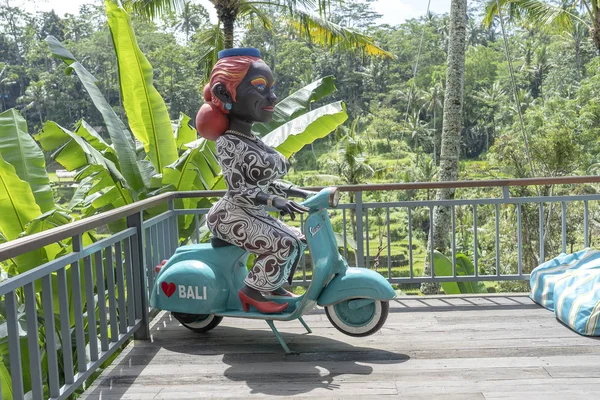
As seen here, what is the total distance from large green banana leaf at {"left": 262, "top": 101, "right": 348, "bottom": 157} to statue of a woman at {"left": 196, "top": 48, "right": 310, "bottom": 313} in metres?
2.62

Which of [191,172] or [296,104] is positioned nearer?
[191,172]

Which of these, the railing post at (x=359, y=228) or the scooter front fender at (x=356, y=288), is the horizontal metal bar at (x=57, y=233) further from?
the railing post at (x=359, y=228)

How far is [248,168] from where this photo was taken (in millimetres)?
3656

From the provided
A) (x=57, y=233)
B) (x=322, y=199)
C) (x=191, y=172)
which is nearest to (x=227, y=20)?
(x=191, y=172)

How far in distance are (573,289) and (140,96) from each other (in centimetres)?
427

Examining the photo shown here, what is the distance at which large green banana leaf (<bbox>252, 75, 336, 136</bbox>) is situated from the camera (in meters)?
7.18

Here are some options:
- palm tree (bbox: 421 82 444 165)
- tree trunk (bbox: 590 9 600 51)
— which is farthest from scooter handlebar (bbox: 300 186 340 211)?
palm tree (bbox: 421 82 444 165)

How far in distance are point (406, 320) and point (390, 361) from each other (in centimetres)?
89

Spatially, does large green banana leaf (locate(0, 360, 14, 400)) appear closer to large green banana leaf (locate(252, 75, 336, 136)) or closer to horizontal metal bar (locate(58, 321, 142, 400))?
horizontal metal bar (locate(58, 321, 142, 400))

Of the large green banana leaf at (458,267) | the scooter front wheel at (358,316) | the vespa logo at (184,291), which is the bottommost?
the large green banana leaf at (458,267)

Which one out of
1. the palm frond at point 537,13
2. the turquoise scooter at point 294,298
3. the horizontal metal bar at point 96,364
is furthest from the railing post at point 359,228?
the palm frond at point 537,13

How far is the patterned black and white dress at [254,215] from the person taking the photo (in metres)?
3.66

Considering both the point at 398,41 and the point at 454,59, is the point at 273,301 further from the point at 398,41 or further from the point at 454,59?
the point at 398,41

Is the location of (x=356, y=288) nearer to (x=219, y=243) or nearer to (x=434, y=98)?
(x=219, y=243)
